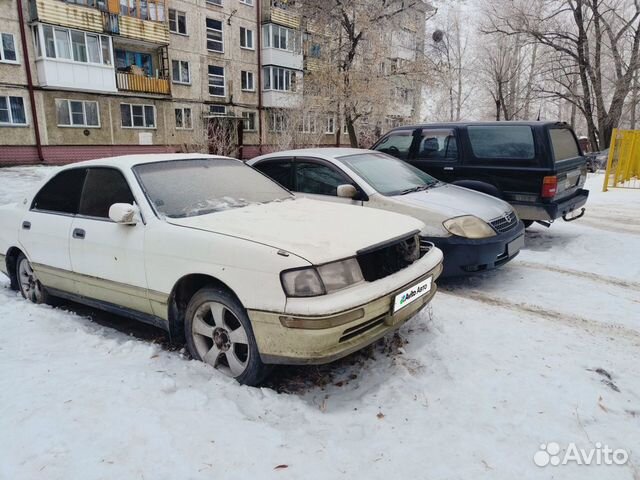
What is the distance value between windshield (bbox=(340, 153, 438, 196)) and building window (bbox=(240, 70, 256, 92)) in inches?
1021

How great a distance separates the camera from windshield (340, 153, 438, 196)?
524 cm

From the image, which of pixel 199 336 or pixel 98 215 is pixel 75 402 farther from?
pixel 98 215

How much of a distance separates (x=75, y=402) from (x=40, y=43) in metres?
23.0

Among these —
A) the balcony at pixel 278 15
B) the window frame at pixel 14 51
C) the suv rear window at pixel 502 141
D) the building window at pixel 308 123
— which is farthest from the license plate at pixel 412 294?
the balcony at pixel 278 15

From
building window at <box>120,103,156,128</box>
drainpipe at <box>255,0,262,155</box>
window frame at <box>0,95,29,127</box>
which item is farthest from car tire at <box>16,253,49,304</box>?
drainpipe at <box>255,0,262,155</box>

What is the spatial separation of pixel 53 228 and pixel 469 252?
4025mm

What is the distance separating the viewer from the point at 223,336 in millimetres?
3064

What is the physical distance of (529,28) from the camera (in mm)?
25094

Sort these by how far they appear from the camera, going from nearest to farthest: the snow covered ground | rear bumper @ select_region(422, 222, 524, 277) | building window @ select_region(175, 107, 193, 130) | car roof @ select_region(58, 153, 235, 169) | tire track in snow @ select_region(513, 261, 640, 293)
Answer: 1. the snow covered ground
2. car roof @ select_region(58, 153, 235, 169)
3. rear bumper @ select_region(422, 222, 524, 277)
4. tire track in snow @ select_region(513, 261, 640, 293)
5. building window @ select_region(175, 107, 193, 130)

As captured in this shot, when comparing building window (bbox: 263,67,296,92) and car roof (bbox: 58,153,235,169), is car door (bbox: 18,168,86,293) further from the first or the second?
building window (bbox: 263,67,296,92)

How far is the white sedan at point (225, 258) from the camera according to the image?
267 centimetres

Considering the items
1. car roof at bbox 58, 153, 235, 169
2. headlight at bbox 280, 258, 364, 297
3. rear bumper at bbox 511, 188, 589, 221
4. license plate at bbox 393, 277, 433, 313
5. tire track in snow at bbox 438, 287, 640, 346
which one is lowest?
tire track in snow at bbox 438, 287, 640, 346

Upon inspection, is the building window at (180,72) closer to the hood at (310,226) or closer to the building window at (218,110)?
the building window at (218,110)

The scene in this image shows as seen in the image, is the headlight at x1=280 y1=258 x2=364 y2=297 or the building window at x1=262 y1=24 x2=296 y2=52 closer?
the headlight at x1=280 y1=258 x2=364 y2=297
